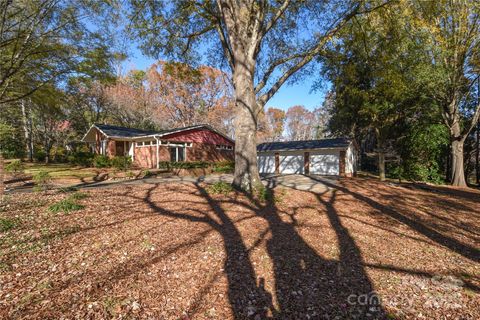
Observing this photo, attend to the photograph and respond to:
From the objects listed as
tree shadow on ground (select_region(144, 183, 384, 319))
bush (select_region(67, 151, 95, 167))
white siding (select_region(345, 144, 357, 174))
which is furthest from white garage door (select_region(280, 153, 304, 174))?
bush (select_region(67, 151, 95, 167))

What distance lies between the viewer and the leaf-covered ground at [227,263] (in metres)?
2.79

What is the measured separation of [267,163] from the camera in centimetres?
2372

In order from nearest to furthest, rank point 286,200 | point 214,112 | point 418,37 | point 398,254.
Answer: point 398,254, point 286,200, point 418,37, point 214,112

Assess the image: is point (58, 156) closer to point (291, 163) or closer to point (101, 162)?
point (101, 162)

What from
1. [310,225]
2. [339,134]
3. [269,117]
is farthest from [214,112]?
[310,225]

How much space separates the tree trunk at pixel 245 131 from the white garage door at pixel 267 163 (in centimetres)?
1502

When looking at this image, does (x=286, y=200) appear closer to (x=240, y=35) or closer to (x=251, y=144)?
(x=251, y=144)

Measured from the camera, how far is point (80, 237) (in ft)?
14.4

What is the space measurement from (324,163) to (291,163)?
10.4 ft

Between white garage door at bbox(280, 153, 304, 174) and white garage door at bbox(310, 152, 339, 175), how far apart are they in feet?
3.53

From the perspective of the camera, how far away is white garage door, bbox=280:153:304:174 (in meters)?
21.8

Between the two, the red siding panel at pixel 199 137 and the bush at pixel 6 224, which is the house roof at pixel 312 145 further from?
the bush at pixel 6 224

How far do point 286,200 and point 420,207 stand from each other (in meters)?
5.08

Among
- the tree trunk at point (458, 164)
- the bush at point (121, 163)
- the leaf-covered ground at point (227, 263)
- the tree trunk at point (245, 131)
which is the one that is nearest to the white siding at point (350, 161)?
the tree trunk at point (458, 164)
